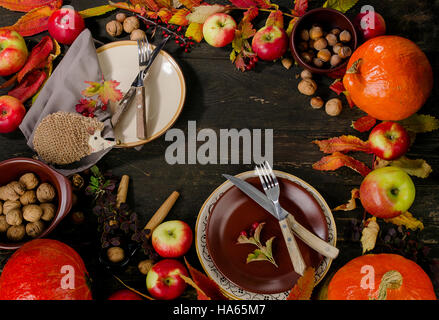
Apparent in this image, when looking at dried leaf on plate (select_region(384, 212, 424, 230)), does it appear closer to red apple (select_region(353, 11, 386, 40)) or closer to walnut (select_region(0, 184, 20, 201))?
red apple (select_region(353, 11, 386, 40))

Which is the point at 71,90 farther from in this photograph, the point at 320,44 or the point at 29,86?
the point at 320,44

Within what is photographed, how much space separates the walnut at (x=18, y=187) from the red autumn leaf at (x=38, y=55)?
0.30 meters

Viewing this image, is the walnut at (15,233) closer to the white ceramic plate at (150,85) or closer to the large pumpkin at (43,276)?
the large pumpkin at (43,276)

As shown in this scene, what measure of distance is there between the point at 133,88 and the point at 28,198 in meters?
0.37

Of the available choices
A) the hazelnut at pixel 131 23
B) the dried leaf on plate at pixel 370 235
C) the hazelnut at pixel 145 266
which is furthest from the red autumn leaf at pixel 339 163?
the hazelnut at pixel 131 23

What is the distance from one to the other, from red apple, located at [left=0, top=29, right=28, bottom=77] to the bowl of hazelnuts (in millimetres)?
719

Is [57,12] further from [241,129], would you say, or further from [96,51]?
[241,129]

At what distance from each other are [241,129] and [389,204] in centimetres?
41

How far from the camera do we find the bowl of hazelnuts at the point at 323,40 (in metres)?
0.89

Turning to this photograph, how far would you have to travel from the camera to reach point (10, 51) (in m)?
0.92
